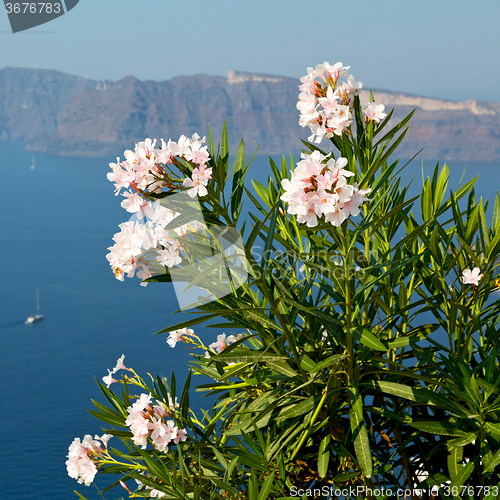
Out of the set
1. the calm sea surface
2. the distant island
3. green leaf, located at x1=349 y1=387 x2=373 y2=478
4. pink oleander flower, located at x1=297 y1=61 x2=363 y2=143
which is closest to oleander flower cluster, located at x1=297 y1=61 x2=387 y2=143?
pink oleander flower, located at x1=297 y1=61 x2=363 y2=143

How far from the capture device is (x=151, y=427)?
1.25 metres

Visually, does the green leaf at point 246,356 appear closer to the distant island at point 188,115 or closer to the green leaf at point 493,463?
the green leaf at point 493,463

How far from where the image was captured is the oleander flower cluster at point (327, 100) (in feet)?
3.66

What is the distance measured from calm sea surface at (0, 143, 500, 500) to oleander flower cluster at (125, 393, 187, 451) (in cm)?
2428

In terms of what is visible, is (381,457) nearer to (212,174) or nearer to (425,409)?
(425,409)

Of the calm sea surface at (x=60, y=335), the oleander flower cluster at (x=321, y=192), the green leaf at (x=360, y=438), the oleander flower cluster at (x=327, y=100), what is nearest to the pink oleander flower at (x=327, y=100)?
the oleander flower cluster at (x=327, y=100)

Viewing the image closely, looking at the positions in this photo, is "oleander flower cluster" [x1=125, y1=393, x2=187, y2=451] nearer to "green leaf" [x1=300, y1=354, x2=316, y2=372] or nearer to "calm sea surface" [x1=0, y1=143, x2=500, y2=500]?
"green leaf" [x1=300, y1=354, x2=316, y2=372]

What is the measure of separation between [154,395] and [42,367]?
34039 mm

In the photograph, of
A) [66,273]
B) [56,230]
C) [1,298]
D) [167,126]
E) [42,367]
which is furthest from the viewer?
[167,126]

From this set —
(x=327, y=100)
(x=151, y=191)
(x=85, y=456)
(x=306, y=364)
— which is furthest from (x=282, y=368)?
(x=85, y=456)

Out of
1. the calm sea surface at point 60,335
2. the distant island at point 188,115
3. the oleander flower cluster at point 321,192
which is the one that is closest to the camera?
the oleander flower cluster at point 321,192

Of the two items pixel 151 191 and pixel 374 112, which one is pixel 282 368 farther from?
pixel 374 112

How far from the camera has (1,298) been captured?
136ft

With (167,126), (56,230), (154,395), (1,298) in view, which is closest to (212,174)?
(154,395)
